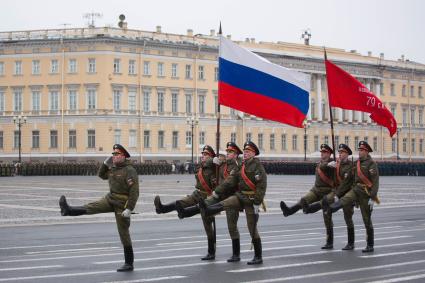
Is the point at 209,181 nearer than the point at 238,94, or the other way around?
the point at 209,181

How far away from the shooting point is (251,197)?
14.5 metres

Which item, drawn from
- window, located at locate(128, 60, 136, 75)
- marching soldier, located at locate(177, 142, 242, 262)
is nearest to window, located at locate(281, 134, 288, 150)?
window, located at locate(128, 60, 136, 75)

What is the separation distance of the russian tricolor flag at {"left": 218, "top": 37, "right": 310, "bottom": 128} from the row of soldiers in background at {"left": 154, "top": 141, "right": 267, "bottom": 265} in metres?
1.38

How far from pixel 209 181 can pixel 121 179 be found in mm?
1869

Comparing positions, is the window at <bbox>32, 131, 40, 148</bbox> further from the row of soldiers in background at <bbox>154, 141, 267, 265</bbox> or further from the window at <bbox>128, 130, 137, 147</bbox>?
the row of soldiers in background at <bbox>154, 141, 267, 265</bbox>

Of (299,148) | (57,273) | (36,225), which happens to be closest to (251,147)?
(57,273)

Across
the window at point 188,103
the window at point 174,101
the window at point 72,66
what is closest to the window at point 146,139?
the window at point 174,101

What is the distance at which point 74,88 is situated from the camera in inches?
3071

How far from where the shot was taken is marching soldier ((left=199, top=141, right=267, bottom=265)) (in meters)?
14.4

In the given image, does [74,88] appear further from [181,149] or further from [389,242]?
A: [389,242]

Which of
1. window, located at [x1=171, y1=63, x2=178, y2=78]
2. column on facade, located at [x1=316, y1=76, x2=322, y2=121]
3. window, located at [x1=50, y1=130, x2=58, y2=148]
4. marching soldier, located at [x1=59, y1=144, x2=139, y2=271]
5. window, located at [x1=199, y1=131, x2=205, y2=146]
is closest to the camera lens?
marching soldier, located at [x1=59, y1=144, x2=139, y2=271]

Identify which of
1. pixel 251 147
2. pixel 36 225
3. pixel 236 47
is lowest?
pixel 36 225

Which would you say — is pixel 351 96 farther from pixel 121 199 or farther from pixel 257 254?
pixel 121 199

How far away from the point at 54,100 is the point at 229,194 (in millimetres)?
64869
